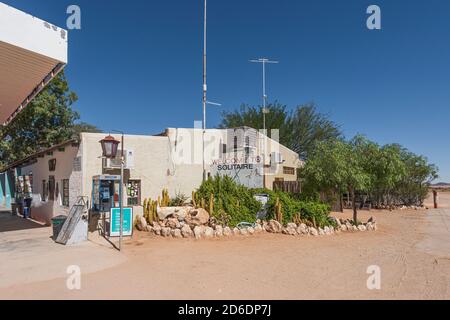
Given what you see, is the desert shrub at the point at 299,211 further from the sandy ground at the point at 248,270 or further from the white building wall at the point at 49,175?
the white building wall at the point at 49,175

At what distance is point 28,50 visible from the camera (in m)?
7.34

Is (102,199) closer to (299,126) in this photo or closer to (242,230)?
(242,230)

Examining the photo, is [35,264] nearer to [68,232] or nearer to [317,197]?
[68,232]

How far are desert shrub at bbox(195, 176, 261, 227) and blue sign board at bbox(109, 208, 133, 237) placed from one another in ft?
8.59

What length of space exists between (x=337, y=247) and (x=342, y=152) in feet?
14.0

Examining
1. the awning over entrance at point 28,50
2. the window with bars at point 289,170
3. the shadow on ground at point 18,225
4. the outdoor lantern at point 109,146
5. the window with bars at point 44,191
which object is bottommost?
the shadow on ground at point 18,225

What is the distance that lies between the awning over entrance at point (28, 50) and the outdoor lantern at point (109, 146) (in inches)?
95.7

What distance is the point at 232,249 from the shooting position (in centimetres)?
846

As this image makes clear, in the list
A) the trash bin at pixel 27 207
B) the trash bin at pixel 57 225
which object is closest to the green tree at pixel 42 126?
the trash bin at pixel 27 207

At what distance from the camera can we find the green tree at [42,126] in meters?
22.4

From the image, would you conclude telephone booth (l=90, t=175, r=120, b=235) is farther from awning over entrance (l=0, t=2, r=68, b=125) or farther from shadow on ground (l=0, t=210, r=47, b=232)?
shadow on ground (l=0, t=210, r=47, b=232)

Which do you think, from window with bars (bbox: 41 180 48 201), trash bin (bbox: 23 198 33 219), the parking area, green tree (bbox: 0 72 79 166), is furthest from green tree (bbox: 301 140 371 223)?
green tree (bbox: 0 72 79 166)

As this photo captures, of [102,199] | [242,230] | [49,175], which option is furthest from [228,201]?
[49,175]

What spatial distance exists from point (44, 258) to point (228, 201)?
6134 millimetres
